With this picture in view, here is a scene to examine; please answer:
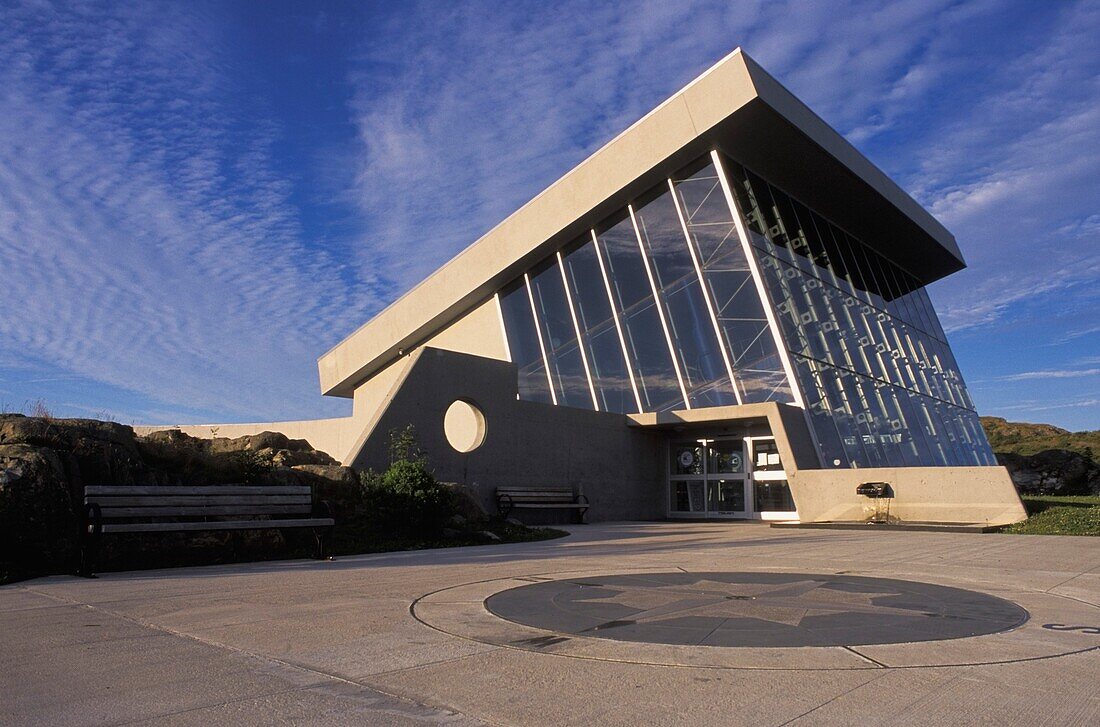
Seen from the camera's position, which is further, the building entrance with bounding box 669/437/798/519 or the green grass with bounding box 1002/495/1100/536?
the building entrance with bounding box 669/437/798/519

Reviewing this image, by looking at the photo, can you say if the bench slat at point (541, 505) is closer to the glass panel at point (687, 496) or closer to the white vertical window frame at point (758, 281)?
the glass panel at point (687, 496)

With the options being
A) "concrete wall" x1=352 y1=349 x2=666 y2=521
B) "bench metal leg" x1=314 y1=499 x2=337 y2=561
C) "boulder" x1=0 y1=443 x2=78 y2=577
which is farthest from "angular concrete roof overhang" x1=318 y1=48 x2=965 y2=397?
"boulder" x1=0 y1=443 x2=78 y2=577

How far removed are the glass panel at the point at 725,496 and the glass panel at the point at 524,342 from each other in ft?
19.3

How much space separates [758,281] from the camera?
2236 centimetres

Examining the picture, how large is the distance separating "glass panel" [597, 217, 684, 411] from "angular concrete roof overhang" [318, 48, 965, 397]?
45.8 inches

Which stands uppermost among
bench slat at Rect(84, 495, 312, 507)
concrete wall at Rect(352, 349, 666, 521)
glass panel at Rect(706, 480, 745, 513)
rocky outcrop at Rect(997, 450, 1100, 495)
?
concrete wall at Rect(352, 349, 666, 521)

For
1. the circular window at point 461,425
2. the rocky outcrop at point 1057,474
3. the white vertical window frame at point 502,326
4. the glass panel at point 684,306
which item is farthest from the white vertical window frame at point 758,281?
the rocky outcrop at point 1057,474

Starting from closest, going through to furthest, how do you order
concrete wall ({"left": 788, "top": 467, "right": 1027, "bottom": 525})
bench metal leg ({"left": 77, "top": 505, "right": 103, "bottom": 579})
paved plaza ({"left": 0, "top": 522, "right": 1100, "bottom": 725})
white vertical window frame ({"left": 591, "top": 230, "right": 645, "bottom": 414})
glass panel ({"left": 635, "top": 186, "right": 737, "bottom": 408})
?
paved plaza ({"left": 0, "top": 522, "right": 1100, "bottom": 725}), bench metal leg ({"left": 77, "top": 505, "right": 103, "bottom": 579}), concrete wall ({"left": 788, "top": 467, "right": 1027, "bottom": 525}), glass panel ({"left": 635, "top": 186, "right": 737, "bottom": 408}), white vertical window frame ({"left": 591, "top": 230, "right": 645, "bottom": 414})

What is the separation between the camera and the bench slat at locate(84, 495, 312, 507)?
8766 mm

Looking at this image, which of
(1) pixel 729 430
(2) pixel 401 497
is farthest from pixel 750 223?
(2) pixel 401 497

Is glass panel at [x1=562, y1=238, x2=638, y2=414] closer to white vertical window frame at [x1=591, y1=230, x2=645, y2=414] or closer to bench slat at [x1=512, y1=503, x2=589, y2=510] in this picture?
white vertical window frame at [x1=591, y1=230, x2=645, y2=414]

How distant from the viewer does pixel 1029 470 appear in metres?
37.0

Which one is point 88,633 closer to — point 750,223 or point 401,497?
point 401,497

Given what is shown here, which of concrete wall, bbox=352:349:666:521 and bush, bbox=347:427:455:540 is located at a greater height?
concrete wall, bbox=352:349:666:521
